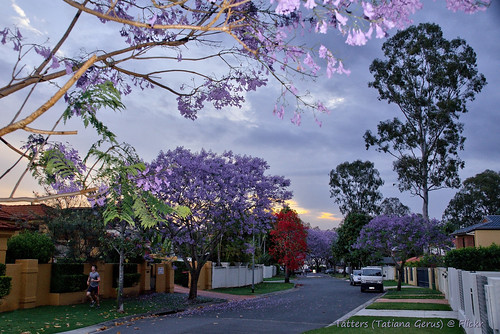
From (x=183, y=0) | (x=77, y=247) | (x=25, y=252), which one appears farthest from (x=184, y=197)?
(x=183, y=0)

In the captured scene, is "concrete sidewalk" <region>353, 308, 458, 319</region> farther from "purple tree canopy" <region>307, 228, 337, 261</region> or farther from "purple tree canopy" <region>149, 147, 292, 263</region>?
"purple tree canopy" <region>307, 228, 337, 261</region>

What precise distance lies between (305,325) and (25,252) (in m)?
12.5

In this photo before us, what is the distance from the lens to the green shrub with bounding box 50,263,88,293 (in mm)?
20516

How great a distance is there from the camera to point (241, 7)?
764 centimetres

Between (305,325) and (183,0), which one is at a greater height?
(183,0)

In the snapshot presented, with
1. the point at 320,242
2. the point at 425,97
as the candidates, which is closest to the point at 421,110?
the point at 425,97

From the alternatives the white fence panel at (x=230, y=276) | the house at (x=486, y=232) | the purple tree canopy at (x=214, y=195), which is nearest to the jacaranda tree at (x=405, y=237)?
the house at (x=486, y=232)

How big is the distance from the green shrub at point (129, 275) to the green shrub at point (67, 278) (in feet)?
8.91

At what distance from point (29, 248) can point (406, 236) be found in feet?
78.2

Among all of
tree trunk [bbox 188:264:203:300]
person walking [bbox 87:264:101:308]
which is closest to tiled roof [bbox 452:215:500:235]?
tree trunk [bbox 188:264:203:300]

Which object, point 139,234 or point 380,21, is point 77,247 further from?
point 380,21

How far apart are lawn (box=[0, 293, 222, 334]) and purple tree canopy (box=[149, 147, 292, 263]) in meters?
2.93

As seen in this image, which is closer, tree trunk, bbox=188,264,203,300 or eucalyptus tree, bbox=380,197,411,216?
tree trunk, bbox=188,264,203,300

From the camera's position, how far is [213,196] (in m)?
22.6
